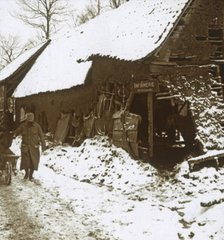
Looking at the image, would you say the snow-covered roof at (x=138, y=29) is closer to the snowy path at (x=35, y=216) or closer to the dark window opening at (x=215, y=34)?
the dark window opening at (x=215, y=34)

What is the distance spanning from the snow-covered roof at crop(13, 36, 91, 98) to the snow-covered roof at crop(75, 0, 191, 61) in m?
2.40

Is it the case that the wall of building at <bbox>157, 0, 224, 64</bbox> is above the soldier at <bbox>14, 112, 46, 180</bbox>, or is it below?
above

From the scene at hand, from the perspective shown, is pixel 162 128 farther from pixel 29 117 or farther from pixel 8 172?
pixel 8 172

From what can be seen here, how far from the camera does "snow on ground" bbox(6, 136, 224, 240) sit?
7.50 meters

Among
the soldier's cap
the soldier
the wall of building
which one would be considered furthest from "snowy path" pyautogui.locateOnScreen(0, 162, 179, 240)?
the wall of building

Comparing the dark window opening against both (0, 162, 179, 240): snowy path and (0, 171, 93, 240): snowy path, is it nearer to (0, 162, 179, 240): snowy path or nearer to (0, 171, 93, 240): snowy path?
(0, 162, 179, 240): snowy path

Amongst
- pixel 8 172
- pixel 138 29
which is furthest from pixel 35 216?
pixel 138 29

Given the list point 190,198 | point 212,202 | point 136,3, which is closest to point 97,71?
point 136,3

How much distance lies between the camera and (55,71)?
23562 millimetres

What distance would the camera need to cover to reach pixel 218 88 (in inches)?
564

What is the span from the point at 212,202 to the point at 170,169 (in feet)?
15.2

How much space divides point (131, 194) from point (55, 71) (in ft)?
46.4

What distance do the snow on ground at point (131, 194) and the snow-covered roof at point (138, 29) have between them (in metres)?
3.33

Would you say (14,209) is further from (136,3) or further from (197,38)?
(136,3)
